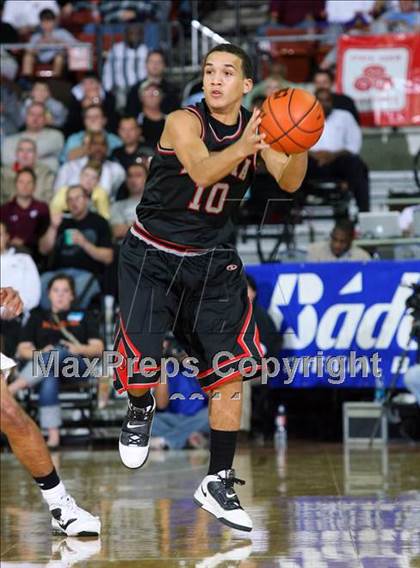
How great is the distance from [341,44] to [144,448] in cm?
883

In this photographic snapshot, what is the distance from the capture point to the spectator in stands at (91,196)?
1248cm

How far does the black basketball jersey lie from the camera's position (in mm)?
5695

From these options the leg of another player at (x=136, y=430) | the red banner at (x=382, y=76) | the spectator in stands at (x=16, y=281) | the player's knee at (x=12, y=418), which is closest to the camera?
the player's knee at (x=12, y=418)

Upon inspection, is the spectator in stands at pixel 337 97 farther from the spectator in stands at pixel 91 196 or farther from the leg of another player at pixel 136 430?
the leg of another player at pixel 136 430

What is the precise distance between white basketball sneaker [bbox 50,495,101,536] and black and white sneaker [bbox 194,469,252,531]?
498mm

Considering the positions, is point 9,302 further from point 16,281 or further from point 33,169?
point 33,169

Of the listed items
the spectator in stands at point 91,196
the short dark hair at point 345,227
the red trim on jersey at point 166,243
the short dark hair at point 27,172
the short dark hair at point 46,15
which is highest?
the short dark hair at point 46,15

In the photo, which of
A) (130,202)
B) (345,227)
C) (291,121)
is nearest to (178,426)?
(345,227)

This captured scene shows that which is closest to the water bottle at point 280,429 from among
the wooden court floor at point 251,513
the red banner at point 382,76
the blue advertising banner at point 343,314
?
the blue advertising banner at point 343,314

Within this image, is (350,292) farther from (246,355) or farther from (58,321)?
(246,355)

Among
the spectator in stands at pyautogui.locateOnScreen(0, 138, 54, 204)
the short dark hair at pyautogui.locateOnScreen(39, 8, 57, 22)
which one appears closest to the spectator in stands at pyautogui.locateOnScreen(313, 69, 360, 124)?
the spectator in stands at pyautogui.locateOnScreen(0, 138, 54, 204)

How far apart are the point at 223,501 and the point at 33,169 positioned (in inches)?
306

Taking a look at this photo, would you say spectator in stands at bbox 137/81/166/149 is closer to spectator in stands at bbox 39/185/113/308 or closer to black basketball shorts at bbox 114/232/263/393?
spectator in stands at bbox 39/185/113/308

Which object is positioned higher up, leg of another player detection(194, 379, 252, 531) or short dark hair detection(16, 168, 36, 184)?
short dark hair detection(16, 168, 36, 184)
